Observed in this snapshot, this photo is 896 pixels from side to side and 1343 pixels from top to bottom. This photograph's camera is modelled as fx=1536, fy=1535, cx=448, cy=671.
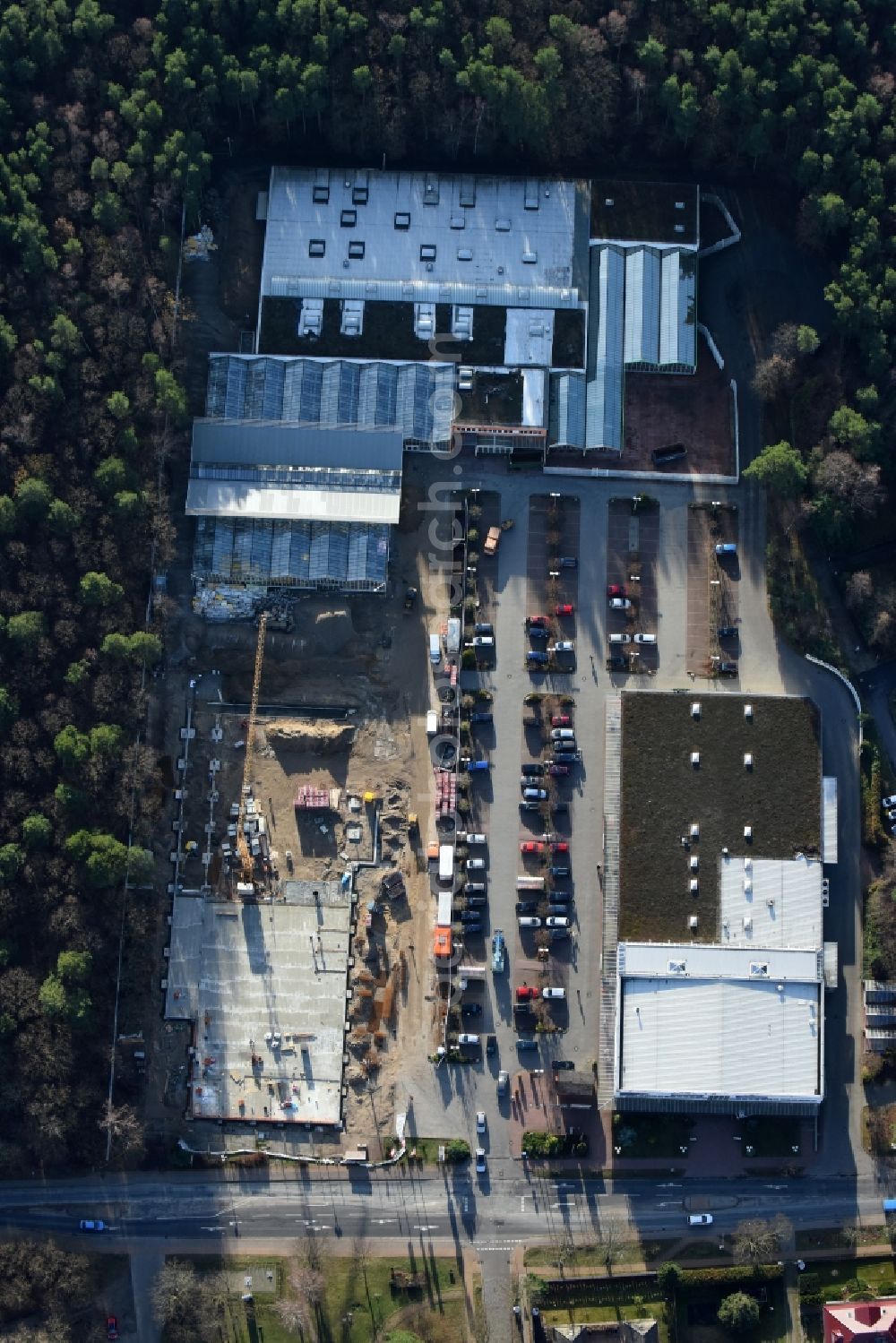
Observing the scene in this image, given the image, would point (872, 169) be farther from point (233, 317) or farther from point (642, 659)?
point (233, 317)

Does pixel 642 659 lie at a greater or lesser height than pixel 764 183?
lesser

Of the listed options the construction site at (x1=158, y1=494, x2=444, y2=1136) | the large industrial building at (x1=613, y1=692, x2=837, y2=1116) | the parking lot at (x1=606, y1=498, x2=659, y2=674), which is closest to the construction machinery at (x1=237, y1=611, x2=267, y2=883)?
the construction site at (x1=158, y1=494, x2=444, y2=1136)

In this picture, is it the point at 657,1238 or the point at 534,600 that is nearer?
the point at 657,1238

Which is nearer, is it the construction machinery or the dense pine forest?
the dense pine forest

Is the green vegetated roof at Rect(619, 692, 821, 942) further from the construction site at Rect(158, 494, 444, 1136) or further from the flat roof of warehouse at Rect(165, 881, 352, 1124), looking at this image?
the flat roof of warehouse at Rect(165, 881, 352, 1124)

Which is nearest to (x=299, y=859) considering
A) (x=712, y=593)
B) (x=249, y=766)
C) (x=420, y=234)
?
(x=249, y=766)

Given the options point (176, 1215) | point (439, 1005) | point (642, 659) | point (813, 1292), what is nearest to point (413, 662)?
point (642, 659)

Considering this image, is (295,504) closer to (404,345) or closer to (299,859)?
(404,345)
